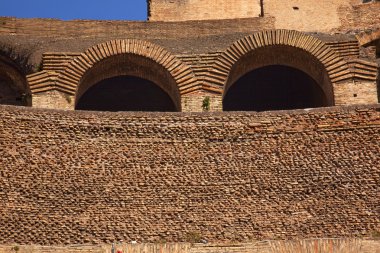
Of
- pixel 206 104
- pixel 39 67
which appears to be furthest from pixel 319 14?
pixel 39 67

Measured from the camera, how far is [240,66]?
1560 centimetres

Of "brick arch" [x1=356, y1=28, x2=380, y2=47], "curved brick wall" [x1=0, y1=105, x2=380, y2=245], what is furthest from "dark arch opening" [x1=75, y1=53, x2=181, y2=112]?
"curved brick wall" [x1=0, y1=105, x2=380, y2=245]

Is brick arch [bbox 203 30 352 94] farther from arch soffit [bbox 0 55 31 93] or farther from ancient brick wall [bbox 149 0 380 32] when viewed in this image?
arch soffit [bbox 0 55 31 93]

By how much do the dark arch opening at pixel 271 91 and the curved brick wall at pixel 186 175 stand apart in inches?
198

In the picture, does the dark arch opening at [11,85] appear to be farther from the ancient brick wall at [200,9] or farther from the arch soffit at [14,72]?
the ancient brick wall at [200,9]

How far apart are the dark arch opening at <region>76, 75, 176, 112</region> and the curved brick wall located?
5135mm

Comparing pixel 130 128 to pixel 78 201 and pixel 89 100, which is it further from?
pixel 89 100

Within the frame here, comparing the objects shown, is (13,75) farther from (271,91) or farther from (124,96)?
(271,91)

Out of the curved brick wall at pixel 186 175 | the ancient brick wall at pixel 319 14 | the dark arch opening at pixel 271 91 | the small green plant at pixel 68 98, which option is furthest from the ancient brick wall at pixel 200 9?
the curved brick wall at pixel 186 175

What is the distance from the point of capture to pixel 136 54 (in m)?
15.2

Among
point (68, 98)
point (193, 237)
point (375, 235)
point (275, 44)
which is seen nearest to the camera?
point (193, 237)

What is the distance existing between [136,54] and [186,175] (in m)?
4.41

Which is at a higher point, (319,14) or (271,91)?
(319,14)

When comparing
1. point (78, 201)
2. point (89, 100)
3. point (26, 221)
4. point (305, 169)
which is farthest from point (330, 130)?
point (89, 100)
